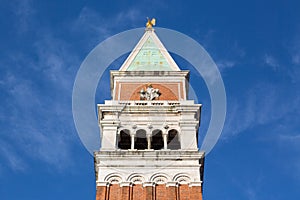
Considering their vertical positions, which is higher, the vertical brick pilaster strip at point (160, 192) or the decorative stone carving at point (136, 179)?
the decorative stone carving at point (136, 179)

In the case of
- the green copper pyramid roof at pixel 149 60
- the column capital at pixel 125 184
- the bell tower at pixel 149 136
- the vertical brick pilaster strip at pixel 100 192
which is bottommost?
the vertical brick pilaster strip at pixel 100 192

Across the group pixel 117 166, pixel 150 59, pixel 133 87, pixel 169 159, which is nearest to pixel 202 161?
pixel 169 159

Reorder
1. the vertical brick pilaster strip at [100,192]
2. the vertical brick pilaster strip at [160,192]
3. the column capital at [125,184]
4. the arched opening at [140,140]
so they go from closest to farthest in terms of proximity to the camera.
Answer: the vertical brick pilaster strip at [100,192], the vertical brick pilaster strip at [160,192], the column capital at [125,184], the arched opening at [140,140]

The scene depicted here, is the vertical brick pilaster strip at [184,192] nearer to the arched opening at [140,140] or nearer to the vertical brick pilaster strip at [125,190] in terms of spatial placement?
the vertical brick pilaster strip at [125,190]

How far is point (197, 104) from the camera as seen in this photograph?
49469 millimetres

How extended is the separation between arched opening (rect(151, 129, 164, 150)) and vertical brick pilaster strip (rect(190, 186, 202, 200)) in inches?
265

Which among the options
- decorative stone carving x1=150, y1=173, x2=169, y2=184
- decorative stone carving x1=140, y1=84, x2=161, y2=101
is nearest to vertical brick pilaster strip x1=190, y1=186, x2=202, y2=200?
decorative stone carving x1=150, y1=173, x2=169, y2=184

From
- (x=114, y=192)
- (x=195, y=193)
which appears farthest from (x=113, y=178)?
(x=195, y=193)

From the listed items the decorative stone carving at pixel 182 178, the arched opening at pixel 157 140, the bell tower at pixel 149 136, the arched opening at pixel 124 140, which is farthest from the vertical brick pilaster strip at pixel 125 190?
the arched opening at pixel 157 140

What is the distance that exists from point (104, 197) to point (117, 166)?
3033mm

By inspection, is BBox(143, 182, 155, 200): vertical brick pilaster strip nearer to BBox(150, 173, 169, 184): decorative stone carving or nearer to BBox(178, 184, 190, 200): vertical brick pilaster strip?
BBox(150, 173, 169, 184): decorative stone carving

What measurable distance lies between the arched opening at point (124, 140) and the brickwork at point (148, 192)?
236 inches

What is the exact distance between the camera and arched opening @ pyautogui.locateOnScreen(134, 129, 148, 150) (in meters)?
48.6

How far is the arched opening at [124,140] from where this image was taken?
4877 centimetres
